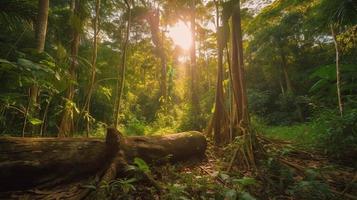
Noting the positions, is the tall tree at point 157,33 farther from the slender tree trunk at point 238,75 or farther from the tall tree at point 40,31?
the tall tree at point 40,31

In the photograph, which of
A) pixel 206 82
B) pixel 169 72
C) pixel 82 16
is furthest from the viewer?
pixel 206 82

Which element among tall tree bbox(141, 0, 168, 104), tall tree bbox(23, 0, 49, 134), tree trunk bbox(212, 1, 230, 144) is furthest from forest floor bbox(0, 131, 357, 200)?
tall tree bbox(141, 0, 168, 104)


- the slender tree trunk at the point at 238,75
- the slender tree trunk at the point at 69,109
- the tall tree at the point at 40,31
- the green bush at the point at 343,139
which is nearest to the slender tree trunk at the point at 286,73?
the slender tree trunk at the point at 238,75

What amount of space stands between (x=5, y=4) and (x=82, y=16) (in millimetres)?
1795

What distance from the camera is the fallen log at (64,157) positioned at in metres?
2.45

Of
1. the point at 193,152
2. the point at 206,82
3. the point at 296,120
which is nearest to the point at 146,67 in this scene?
the point at 206,82

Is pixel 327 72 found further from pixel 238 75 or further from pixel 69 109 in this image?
pixel 69 109

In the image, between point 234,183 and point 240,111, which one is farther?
point 240,111

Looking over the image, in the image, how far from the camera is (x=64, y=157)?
278 cm

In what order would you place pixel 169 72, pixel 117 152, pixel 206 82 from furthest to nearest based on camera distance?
pixel 206 82
pixel 169 72
pixel 117 152

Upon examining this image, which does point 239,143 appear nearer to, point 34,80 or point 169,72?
point 34,80

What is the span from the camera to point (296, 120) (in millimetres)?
13633

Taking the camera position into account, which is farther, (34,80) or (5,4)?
(5,4)

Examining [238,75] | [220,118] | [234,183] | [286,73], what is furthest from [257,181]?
[286,73]
